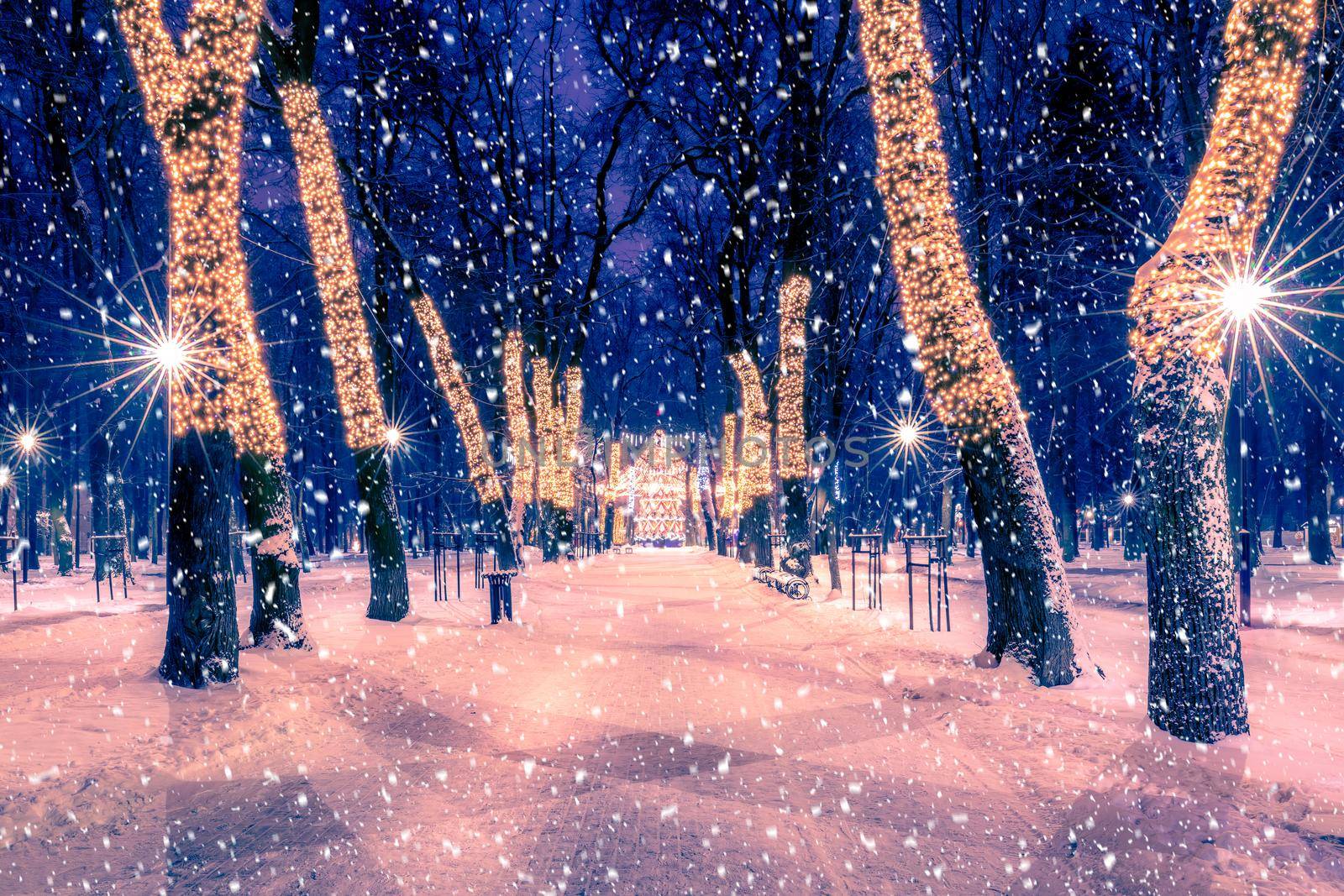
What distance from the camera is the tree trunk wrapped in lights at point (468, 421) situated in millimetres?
18594

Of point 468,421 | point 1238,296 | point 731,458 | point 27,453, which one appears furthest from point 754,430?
point 27,453

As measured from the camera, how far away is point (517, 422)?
24469 millimetres

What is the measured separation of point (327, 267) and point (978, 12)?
11621 millimetres

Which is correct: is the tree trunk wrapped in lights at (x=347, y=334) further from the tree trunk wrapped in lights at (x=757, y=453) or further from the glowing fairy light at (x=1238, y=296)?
the tree trunk wrapped in lights at (x=757, y=453)

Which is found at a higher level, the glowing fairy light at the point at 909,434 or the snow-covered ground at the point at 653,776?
the glowing fairy light at the point at 909,434

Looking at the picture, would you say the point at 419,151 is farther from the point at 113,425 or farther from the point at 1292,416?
the point at 1292,416

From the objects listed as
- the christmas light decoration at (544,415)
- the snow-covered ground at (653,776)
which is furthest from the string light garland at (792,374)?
the christmas light decoration at (544,415)

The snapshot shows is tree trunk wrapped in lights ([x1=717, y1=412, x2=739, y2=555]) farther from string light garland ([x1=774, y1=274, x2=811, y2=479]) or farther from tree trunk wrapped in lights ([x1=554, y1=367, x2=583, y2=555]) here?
string light garland ([x1=774, y1=274, x2=811, y2=479])

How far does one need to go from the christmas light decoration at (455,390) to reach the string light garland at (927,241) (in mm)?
12542

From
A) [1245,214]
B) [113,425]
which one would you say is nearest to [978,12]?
[1245,214]

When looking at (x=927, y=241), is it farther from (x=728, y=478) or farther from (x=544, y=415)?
(x=728, y=478)

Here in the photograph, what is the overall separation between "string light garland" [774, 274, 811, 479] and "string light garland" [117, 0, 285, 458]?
12007mm

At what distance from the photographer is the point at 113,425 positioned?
23344 millimetres

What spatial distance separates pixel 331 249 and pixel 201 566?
5919mm
